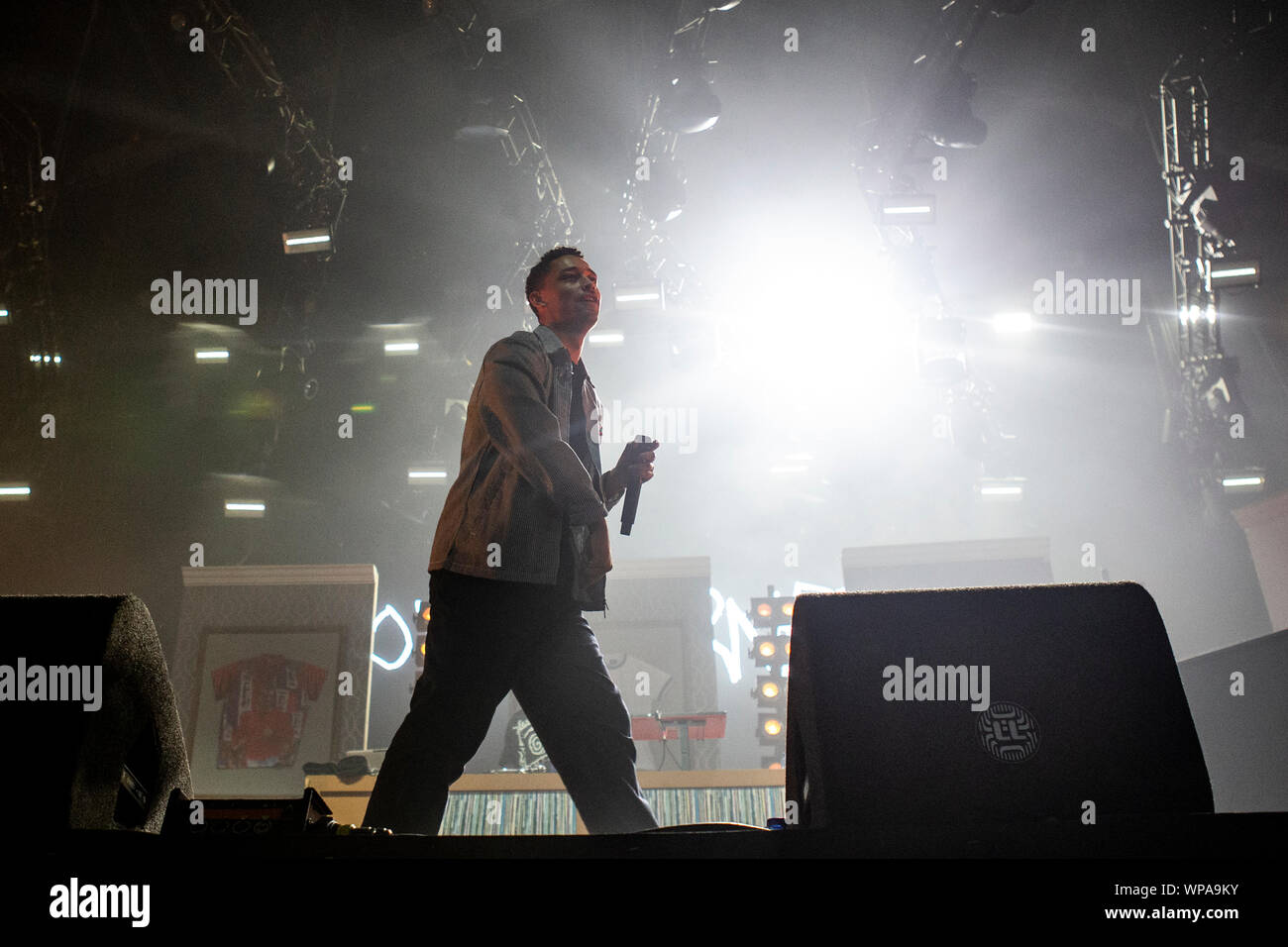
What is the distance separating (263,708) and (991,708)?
4.33 meters

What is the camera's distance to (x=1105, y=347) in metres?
11.0

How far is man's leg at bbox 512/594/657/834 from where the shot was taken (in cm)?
181

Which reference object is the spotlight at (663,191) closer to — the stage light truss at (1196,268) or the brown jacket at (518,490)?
the stage light truss at (1196,268)

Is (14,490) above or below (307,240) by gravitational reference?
below

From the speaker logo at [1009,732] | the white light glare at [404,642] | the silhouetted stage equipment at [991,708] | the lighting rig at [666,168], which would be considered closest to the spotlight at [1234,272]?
the lighting rig at [666,168]

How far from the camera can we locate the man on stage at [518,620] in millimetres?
1750

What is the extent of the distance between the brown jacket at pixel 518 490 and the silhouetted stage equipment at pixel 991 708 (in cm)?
80

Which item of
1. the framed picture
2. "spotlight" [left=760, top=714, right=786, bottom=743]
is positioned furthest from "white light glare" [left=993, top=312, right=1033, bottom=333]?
the framed picture

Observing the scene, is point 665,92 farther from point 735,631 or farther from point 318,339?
point 735,631

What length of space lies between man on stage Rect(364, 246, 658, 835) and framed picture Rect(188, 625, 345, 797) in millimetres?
2921

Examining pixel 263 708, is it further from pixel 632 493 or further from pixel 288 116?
pixel 288 116

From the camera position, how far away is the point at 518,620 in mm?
1882

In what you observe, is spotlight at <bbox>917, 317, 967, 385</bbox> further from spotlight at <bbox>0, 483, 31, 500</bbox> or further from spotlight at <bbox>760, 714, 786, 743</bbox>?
spotlight at <bbox>0, 483, 31, 500</bbox>

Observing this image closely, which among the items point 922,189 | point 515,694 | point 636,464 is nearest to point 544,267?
point 636,464
